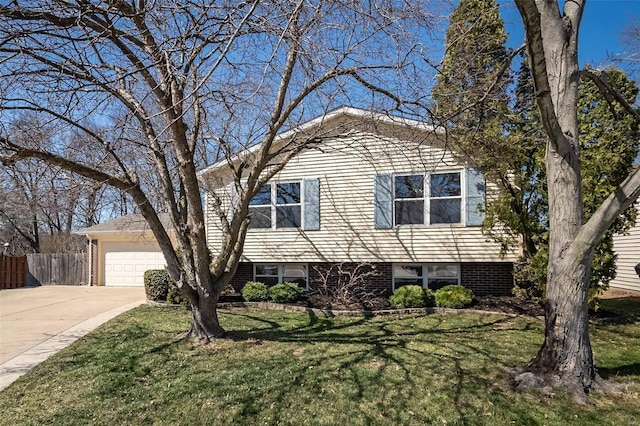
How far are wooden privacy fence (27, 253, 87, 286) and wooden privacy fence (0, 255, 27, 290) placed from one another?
0.26 meters

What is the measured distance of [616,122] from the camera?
8398 millimetres

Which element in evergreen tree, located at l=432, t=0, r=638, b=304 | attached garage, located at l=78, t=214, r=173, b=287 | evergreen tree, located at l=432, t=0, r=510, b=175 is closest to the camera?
evergreen tree, located at l=432, t=0, r=510, b=175

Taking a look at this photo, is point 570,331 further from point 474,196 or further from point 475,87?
point 474,196

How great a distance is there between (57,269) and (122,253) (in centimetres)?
430

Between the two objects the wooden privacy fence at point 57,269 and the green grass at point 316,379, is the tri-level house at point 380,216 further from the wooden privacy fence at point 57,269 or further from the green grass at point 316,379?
the wooden privacy fence at point 57,269

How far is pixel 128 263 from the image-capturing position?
17031 mm

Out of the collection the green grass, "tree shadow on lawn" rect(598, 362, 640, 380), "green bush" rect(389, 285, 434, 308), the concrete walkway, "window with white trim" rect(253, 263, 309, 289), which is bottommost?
the concrete walkway

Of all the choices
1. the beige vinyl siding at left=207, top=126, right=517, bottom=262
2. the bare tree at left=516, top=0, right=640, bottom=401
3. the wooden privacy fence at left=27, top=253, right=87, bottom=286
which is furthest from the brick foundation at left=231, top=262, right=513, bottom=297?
the wooden privacy fence at left=27, top=253, right=87, bottom=286

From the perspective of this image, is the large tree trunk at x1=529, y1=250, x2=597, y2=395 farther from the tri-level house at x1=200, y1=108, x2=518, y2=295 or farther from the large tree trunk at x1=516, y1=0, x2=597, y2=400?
the tri-level house at x1=200, y1=108, x2=518, y2=295

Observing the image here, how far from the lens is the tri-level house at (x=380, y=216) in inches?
430

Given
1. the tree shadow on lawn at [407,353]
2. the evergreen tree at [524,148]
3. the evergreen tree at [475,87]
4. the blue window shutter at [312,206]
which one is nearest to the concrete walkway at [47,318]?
the tree shadow on lawn at [407,353]

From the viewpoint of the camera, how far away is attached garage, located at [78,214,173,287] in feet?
54.5

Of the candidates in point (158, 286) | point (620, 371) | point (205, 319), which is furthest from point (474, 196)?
point (158, 286)

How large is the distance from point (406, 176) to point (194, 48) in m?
7.50
